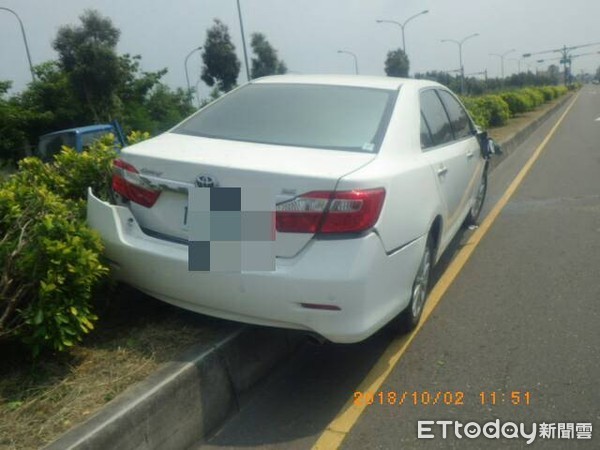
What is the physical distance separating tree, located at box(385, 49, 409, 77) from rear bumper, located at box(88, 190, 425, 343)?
3541 centimetres

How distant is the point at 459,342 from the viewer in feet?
12.9

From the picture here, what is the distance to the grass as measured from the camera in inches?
103

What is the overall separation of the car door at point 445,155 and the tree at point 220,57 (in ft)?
106

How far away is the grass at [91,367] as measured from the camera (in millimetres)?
2623

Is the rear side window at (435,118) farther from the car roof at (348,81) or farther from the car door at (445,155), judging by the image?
the car roof at (348,81)

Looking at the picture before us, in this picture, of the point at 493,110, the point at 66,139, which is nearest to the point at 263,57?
the point at 493,110

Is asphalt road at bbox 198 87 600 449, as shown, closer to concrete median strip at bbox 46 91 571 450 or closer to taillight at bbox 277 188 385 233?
concrete median strip at bbox 46 91 571 450

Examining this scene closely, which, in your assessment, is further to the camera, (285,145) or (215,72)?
(215,72)

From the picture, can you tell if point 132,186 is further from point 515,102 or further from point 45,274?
point 515,102

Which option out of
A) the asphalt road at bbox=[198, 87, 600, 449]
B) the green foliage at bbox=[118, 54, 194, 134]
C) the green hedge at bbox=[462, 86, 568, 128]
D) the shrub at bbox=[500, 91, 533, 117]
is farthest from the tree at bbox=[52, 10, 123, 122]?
the asphalt road at bbox=[198, 87, 600, 449]

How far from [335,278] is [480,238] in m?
3.89

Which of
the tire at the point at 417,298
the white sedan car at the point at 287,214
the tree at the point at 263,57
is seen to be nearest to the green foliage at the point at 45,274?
the white sedan car at the point at 287,214

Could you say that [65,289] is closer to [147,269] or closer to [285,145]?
[147,269]

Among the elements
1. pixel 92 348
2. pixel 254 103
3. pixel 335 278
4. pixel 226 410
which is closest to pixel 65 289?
pixel 92 348
